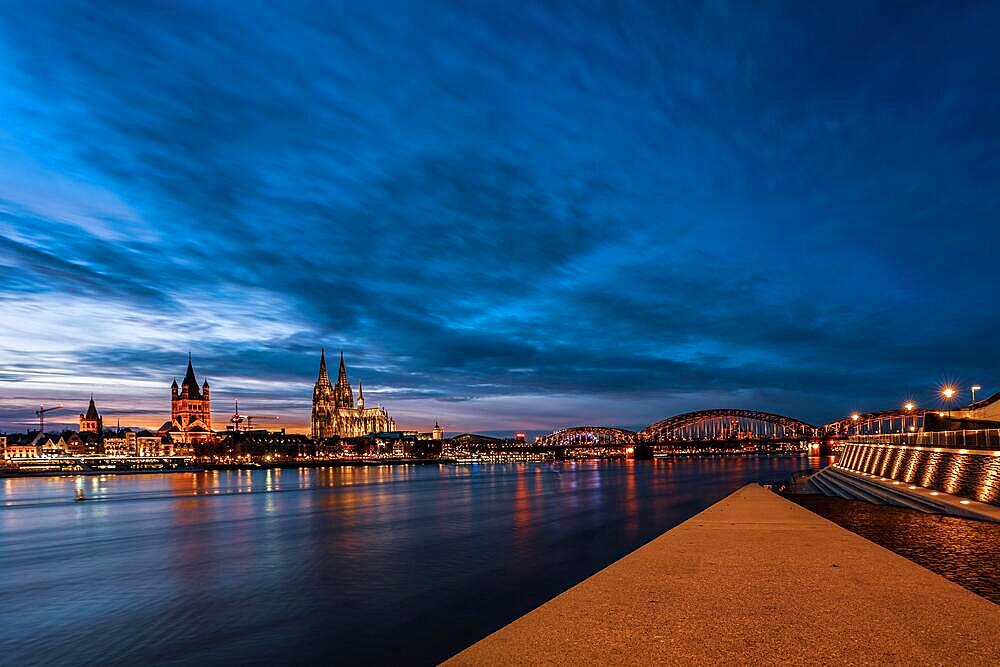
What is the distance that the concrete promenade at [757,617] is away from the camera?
6.36m

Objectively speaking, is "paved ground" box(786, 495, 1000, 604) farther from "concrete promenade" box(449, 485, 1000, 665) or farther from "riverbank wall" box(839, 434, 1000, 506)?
"riverbank wall" box(839, 434, 1000, 506)

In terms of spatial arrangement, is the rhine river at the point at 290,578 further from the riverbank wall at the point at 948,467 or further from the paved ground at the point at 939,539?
the riverbank wall at the point at 948,467

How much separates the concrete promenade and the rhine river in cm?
145

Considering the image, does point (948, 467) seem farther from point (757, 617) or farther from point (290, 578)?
point (290, 578)

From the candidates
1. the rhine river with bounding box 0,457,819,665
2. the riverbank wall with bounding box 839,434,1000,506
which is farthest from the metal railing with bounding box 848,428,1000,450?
the rhine river with bounding box 0,457,819,665

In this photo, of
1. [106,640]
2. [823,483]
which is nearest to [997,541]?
[106,640]

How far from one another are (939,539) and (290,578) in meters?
19.5

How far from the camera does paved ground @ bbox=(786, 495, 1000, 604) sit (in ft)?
35.8

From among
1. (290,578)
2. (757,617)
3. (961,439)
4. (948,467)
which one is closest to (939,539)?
(757,617)

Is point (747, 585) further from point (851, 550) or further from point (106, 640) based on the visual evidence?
point (106, 640)

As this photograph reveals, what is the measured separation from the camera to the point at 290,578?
914 inches

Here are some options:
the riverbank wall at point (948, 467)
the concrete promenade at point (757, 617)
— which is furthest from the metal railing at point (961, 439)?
the concrete promenade at point (757, 617)

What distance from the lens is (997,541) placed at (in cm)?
1425

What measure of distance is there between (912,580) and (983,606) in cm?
158
